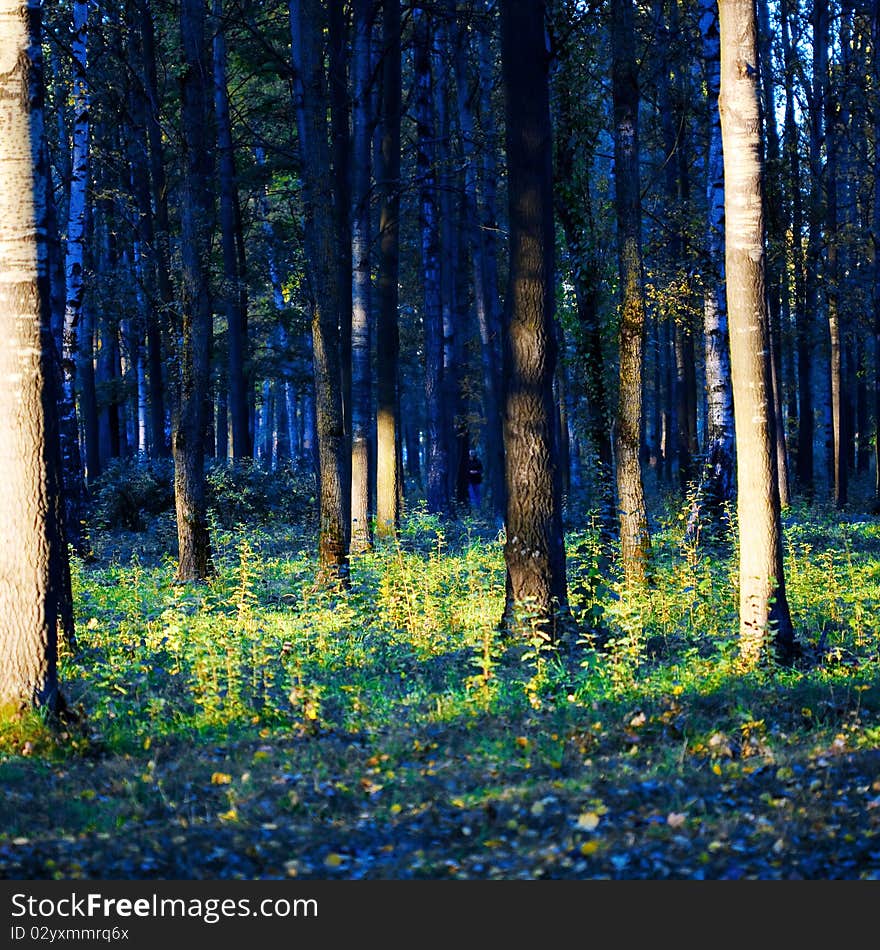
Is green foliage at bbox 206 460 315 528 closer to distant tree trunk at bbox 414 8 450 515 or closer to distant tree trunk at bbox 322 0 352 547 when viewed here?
distant tree trunk at bbox 414 8 450 515

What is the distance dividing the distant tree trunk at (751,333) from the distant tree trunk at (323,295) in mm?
6004

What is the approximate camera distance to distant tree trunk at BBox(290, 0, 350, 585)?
13.8 m

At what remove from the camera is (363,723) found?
805 centimetres

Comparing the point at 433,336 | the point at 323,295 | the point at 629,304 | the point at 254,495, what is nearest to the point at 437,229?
the point at 433,336

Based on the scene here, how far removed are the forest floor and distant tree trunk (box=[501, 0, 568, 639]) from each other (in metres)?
0.72

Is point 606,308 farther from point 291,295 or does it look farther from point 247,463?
point 291,295

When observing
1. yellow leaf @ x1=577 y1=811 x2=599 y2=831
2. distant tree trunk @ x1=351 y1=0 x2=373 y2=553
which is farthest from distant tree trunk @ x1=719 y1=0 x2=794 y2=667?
distant tree trunk @ x1=351 y1=0 x2=373 y2=553

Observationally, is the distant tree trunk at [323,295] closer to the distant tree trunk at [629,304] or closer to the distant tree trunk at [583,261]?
the distant tree trunk at [583,261]

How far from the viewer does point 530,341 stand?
10.0 m

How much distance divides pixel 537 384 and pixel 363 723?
3769 millimetres

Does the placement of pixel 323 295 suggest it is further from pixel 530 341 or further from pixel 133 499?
pixel 133 499

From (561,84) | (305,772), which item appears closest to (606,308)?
Answer: (561,84)

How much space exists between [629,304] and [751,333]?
4.33 meters

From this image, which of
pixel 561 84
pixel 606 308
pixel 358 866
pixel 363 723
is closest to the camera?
pixel 358 866
